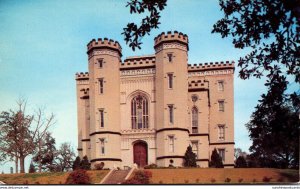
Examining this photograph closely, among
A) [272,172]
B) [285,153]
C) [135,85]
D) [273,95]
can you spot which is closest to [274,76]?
[273,95]

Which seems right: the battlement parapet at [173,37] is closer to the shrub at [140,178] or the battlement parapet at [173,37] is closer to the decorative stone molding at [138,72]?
the decorative stone molding at [138,72]

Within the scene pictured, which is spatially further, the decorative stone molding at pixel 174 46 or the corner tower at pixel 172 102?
the corner tower at pixel 172 102

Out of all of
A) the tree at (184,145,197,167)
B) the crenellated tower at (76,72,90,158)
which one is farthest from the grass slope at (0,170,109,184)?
the tree at (184,145,197,167)

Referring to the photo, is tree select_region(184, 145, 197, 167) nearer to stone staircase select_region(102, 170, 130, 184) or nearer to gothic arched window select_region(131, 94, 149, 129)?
gothic arched window select_region(131, 94, 149, 129)

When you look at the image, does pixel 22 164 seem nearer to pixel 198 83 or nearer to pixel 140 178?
pixel 140 178

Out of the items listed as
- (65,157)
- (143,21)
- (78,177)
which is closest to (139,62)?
(65,157)

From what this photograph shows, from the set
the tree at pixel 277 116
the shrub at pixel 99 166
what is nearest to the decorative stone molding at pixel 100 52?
the shrub at pixel 99 166
